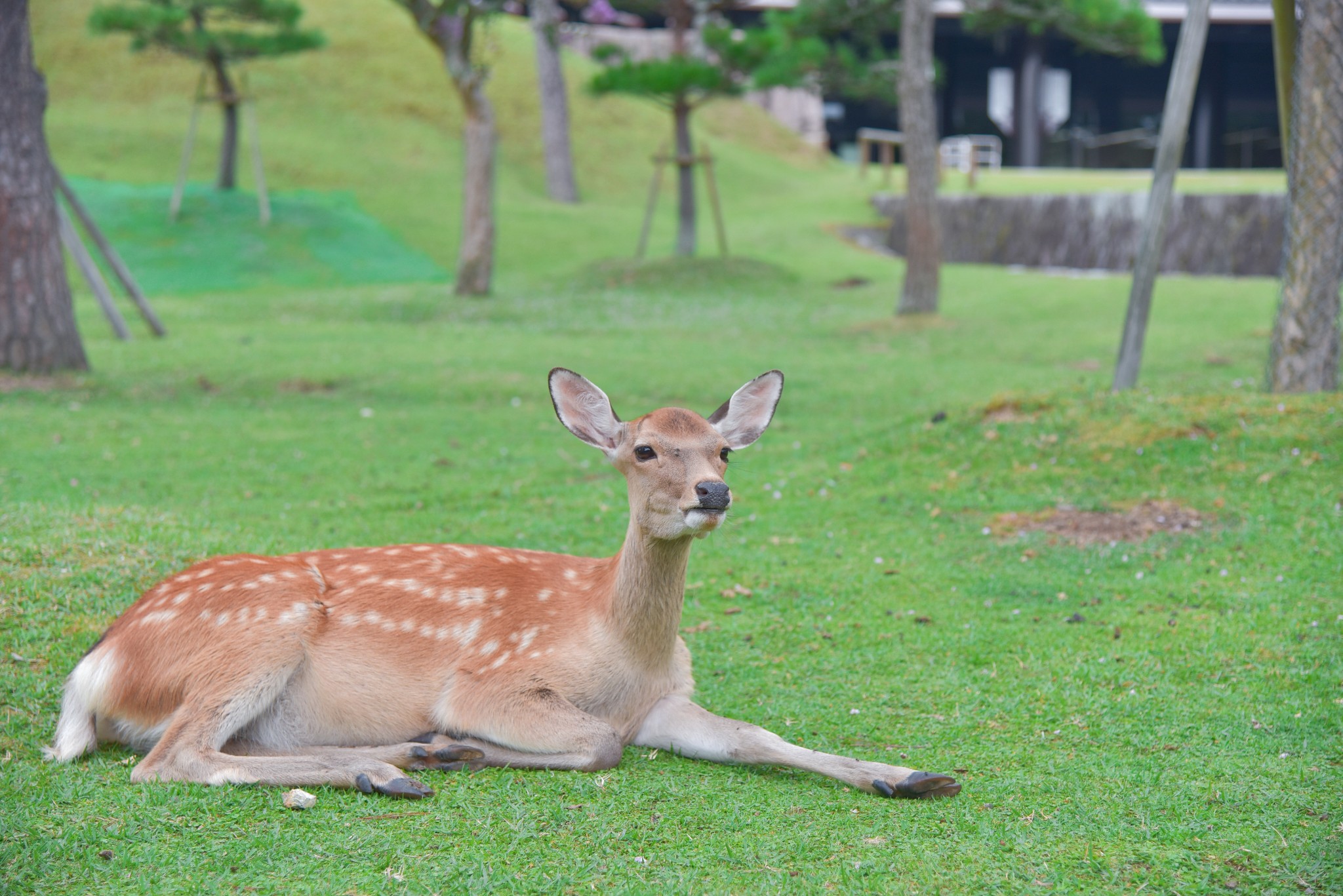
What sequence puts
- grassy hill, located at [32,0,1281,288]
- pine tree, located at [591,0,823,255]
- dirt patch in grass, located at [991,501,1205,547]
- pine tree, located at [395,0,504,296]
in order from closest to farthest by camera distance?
dirt patch in grass, located at [991,501,1205,547]
pine tree, located at [395,0,504,296]
pine tree, located at [591,0,823,255]
grassy hill, located at [32,0,1281,288]

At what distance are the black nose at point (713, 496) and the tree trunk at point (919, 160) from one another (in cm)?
1239

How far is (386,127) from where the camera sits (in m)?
29.2

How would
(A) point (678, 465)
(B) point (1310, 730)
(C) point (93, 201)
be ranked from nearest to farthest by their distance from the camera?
(A) point (678, 465) < (B) point (1310, 730) < (C) point (93, 201)

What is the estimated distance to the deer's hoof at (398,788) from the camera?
3561 millimetres

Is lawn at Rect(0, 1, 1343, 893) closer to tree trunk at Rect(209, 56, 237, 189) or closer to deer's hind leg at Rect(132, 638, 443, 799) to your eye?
deer's hind leg at Rect(132, 638, 443, 799)

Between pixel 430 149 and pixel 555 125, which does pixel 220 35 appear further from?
pixel 555 125

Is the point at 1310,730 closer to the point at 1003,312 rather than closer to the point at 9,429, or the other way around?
the point at 9,429

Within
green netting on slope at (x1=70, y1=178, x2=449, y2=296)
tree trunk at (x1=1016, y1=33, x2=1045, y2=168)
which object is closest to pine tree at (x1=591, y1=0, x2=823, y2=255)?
green netting on slope at (x1=70, y1=178, x2=449, y2=296)

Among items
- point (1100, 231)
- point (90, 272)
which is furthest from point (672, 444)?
point (1100, 231)

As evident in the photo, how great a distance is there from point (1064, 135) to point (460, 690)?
37992 mm

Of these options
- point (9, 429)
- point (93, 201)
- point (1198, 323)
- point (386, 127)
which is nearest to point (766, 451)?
point (9, 429)

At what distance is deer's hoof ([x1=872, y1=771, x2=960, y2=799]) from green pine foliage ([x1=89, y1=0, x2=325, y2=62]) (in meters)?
22.1

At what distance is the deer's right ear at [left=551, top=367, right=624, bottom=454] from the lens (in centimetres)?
414

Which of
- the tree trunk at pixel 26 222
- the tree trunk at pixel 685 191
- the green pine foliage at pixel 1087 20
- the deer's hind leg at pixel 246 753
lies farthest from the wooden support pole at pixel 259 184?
the deer's hind leg at pixel 246 753
